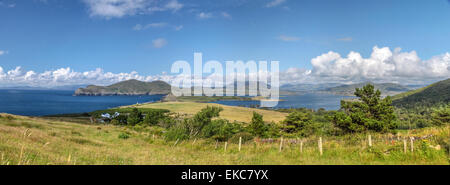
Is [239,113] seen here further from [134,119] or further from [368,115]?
[368,115]

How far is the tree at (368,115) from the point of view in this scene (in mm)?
33625

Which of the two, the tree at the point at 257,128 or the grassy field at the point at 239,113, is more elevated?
the tree at the point at 257,128

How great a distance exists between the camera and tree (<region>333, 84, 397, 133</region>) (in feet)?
110

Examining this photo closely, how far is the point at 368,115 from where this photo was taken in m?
38.0

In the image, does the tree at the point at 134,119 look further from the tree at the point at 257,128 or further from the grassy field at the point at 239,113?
the tree at the point at 257,128

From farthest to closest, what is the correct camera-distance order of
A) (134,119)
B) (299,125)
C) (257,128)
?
(134,119)
(257,128)
(299,125)

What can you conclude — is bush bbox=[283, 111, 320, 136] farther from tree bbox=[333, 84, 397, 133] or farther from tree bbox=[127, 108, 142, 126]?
tree bbox=[127, 108, 142, 126]

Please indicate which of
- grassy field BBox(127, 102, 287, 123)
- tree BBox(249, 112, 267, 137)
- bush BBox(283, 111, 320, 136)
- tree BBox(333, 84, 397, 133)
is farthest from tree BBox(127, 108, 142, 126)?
tree BBox(333, 84, 397, 133)

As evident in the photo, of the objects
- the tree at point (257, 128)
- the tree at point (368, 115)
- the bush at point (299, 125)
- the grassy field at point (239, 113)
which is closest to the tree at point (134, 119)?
the grassy field at point (239, 113)

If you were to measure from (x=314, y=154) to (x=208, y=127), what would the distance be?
38923 mm

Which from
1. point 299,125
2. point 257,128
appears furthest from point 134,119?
point 299,125

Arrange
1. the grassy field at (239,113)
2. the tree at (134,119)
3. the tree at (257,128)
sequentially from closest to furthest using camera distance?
1. the tree at (257,128)
2. the tree at (134,119)
3. the grassy field at (239,113)

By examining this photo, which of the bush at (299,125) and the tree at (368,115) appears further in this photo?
the bush at (299,125)
